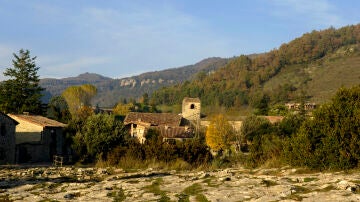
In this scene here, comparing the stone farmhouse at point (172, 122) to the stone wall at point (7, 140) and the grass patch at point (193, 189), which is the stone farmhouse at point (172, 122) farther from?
the grass patch at point (193, 189)

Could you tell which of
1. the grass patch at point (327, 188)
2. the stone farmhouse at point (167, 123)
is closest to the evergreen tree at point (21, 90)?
the stone farmhouse at point (167, 123)

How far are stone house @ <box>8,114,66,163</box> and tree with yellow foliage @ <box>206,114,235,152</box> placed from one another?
22.4 m

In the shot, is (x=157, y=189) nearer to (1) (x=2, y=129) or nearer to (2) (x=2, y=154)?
(1) (x=2, y=129)

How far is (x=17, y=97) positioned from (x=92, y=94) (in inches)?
1904

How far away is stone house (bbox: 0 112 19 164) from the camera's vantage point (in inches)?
1843

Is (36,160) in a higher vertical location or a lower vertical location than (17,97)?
lower

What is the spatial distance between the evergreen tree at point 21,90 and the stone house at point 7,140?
24.5 m

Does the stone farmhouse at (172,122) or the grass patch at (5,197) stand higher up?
the stone farmhouse at (172,122)

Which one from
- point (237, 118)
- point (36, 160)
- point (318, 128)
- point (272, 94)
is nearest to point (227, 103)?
point (272, 94)

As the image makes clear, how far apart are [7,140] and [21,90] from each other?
30754 millimetres

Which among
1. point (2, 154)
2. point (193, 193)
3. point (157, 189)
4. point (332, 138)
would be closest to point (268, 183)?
point (193, 193)

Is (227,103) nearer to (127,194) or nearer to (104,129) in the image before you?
(104,129)

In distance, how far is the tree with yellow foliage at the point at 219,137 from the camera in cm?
6950

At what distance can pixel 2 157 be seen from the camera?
1845 inches
